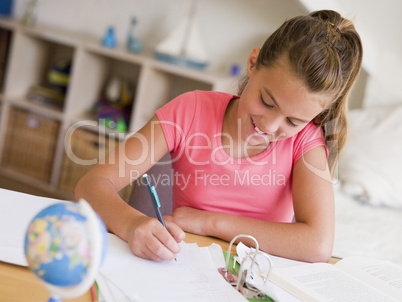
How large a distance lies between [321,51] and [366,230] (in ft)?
3.29

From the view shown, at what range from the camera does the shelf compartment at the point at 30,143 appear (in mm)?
2789

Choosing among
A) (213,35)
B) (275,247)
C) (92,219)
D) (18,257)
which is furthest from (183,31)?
(92,219)

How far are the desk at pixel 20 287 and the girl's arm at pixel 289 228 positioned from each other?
0.37 m

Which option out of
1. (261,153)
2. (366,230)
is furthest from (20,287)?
(366,230)

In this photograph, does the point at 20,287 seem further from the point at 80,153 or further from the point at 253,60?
the point at 80,153

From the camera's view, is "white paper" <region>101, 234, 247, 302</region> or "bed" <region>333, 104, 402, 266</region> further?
"bed" <region>333, 104, 402, 266</region>

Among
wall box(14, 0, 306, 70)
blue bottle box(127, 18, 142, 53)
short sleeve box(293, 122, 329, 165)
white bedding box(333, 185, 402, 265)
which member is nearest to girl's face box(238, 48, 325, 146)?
short sleeve box(293, 122, 329, 165)

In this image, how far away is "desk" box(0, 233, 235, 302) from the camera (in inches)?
25.0

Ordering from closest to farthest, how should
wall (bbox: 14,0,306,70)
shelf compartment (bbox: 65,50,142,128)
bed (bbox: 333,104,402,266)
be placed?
1. bed (bbox: 333,104,402,266)
2. wall (bbox: 14,0,306,70)
3. shelf compartment (bbox: 65,50,142,128)

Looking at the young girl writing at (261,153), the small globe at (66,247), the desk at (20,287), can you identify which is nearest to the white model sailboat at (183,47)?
the young girl writing at (261,153)

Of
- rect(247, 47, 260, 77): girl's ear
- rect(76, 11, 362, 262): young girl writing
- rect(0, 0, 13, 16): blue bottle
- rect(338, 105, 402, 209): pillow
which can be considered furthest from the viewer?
rect(0, 0, 13, 16): blue bottle

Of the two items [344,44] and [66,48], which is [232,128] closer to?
[344,44]

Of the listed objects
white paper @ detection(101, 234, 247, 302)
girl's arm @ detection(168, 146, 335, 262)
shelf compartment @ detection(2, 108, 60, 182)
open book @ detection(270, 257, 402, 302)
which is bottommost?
shelf compartment @ detection(2, 108, 60, 182)

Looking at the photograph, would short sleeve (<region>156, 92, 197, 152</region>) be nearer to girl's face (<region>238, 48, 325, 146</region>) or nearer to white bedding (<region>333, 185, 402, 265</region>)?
girl's face (<region>238, 48, 325, 146</region>)
